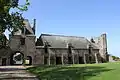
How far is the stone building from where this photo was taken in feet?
194

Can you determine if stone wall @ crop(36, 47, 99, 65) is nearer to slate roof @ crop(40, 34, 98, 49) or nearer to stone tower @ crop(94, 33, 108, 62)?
slate roof @ crop(40, 34, 98, 49)

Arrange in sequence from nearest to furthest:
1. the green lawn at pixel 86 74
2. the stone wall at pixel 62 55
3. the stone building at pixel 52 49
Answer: the green lawn at pixel 86 74 < the stone building at pixel 52 49 < the stone wall at pixel 62 55

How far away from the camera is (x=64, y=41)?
66.8 metres

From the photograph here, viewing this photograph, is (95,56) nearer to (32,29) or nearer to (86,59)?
(86,59)

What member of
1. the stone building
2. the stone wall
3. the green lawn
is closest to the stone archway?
the stone building

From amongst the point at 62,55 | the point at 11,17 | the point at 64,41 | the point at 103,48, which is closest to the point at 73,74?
the point at 11,17

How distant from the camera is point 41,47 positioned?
6097cm

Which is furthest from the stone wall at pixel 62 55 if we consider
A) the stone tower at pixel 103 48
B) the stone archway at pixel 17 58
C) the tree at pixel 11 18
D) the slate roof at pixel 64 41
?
the tree at pixel 11 18

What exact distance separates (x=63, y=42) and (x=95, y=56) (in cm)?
1109

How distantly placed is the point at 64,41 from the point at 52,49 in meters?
6.22

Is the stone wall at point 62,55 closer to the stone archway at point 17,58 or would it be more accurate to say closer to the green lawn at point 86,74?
the stone archway at point 17,58

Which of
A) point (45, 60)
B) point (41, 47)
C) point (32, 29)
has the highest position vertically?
point (32, 29)

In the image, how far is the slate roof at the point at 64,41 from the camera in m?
64.0

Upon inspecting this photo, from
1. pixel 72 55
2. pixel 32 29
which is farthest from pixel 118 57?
pixel 32 29
